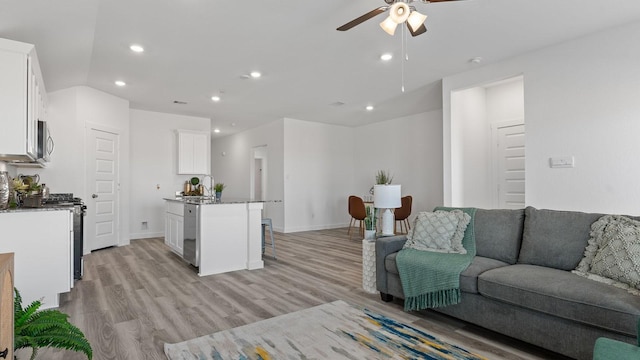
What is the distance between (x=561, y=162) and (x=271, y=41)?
3.42m

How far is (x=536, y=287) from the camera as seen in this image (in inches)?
81.8

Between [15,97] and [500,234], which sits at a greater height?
[15,97]

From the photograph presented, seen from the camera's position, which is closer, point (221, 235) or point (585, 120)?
point (585, 120)

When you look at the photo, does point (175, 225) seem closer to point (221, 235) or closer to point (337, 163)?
point (221, 235)

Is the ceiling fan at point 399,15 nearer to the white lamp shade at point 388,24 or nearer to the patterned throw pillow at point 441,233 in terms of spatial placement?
the white lamp shade at point 388,24

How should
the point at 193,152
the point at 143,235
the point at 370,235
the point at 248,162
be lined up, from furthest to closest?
the point at 248,162 < the point at 193,152 < the point at 143,235 < the point at 370,235

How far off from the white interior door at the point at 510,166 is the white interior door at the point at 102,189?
20.9ft

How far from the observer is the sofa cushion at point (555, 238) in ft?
7.97

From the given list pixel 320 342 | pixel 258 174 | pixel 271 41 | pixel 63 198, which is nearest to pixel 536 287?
pixel 320 342

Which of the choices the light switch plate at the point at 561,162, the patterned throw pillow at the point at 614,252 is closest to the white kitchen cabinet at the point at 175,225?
the patterned throw pillow at the point at 614,252

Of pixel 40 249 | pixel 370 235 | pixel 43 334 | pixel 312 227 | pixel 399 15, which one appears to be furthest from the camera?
pixel 312 227

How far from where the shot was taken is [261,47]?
374 cm

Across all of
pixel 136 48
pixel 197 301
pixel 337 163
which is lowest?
pixel 197 301

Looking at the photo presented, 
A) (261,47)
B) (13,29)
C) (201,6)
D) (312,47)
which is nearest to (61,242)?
(13,29)
